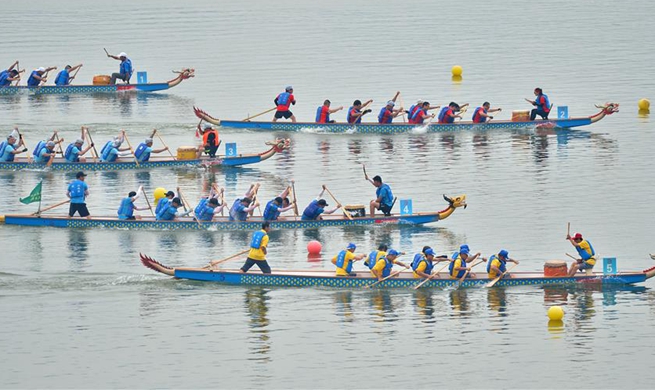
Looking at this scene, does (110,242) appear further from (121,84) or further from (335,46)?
(335,46)

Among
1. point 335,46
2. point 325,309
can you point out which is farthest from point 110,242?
point 335,46

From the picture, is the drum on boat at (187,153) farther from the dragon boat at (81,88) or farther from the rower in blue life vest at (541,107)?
the dragon boat at (81,88)

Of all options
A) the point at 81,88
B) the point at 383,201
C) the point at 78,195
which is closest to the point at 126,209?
the point at 78,195

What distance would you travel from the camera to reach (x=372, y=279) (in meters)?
43.1

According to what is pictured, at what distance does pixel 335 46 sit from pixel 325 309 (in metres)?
53.3

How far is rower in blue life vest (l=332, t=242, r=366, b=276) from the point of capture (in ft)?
140

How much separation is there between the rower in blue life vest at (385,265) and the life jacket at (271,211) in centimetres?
747

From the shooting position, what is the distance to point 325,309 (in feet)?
138

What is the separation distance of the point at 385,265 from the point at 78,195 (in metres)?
12.8

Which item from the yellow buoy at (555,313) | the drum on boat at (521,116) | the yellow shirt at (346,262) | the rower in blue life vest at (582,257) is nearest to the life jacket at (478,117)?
the drum on boat at (521,116)

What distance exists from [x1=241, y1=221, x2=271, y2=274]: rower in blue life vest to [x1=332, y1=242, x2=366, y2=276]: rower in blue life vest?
2.00m

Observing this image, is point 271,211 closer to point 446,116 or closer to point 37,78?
point 446,116

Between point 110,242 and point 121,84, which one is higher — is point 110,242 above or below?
below

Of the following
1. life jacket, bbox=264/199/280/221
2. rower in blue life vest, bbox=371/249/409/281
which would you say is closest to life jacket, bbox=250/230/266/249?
rower in blue life vest, bbox=371/249/409/281
